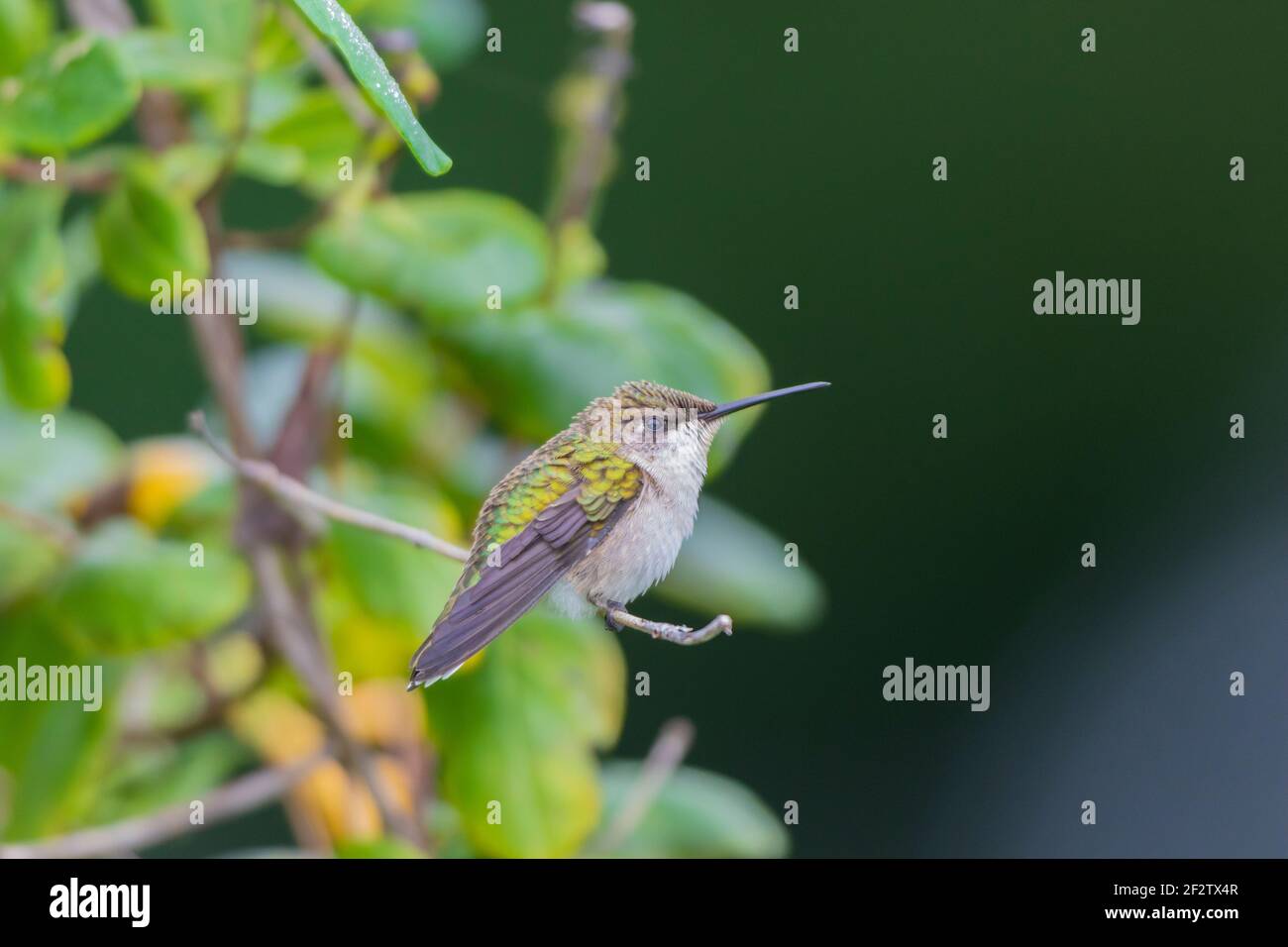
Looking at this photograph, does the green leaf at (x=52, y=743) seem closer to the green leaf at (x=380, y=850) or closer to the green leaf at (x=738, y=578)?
the green leaf at (x=380, y=850)

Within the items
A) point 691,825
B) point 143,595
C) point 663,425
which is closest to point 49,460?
point 143,595

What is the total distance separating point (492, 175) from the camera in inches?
83.5

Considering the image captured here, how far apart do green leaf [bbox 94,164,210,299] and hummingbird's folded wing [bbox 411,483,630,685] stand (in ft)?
1.37

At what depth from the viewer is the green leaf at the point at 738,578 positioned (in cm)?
136

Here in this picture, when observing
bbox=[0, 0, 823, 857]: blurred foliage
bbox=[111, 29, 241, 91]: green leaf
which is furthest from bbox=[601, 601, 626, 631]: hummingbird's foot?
bbox=[111, 29, 241, 91]: green leaf

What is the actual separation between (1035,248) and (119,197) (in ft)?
5.14

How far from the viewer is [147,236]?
103 centimetres

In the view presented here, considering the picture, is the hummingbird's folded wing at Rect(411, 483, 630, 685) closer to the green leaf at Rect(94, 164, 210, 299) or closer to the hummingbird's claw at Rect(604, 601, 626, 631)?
the hummingbird's claw at Rect(604, 601, 626, 631)

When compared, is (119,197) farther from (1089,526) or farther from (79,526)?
(1089,526)

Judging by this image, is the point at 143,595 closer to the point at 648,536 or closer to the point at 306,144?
the point at 306,144

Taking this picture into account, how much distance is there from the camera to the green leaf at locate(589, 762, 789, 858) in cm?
142

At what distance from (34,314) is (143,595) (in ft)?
0.78

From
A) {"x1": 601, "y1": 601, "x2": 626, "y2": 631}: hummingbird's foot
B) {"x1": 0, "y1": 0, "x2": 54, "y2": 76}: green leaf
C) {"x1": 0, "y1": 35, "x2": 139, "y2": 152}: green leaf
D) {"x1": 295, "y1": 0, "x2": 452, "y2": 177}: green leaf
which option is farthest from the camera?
{"x1": 0, "y1": 0, "x2": 54, "y2": 76}: green leaf

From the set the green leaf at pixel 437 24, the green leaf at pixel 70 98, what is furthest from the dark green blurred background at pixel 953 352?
the green leaf at pixel 70 98
